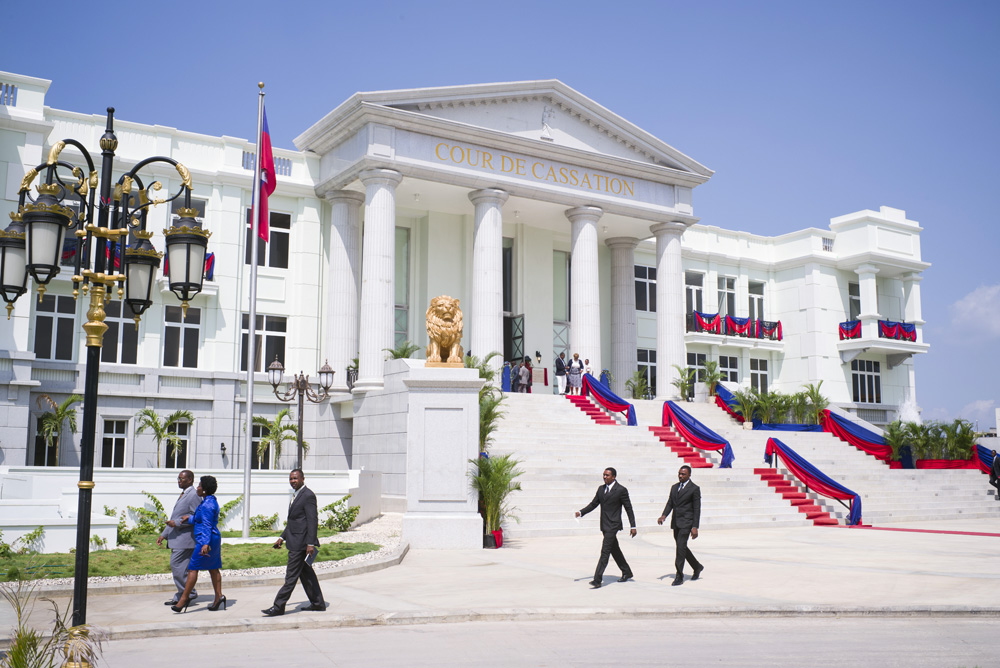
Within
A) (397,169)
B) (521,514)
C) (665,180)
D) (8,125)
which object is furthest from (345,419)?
(665,180)

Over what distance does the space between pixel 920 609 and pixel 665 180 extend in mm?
26906

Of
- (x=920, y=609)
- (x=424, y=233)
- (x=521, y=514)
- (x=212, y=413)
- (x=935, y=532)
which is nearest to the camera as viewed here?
(x=920, y=609)

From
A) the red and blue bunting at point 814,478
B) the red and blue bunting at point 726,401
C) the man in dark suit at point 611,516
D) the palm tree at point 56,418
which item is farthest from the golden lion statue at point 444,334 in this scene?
the red and blue bunting at point 726,401

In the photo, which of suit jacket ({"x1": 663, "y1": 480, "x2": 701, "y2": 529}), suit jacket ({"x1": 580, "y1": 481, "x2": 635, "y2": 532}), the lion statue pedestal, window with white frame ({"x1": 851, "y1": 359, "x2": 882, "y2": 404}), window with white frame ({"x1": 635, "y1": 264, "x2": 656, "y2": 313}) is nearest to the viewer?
suit jacket ({"x1": 580, "y1": 481, "x2": 635, "y2": 532})

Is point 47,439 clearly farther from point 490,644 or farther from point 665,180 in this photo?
point 665,180

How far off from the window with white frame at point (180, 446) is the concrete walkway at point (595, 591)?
14.7 m

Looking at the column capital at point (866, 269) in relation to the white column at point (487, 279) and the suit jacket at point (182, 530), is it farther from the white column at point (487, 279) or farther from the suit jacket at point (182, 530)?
the suit jacket at point (182, 530)

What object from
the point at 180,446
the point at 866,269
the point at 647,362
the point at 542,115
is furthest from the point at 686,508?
the point at 866,269

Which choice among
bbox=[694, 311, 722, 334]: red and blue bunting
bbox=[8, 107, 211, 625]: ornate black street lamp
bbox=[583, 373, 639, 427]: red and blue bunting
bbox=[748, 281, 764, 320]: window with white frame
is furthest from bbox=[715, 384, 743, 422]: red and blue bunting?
bbox=[8, 107, 211, 625]: ornate black street lamp

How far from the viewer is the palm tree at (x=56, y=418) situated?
83.5 feet

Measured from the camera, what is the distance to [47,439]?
25.2 m

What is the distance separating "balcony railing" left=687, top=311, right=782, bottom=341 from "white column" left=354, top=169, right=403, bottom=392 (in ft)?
56.5

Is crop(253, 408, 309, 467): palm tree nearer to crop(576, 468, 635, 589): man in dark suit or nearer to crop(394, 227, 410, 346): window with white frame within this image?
crop(394, 227, 410, 346): window with white frame

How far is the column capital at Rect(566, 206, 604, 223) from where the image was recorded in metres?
33.5
